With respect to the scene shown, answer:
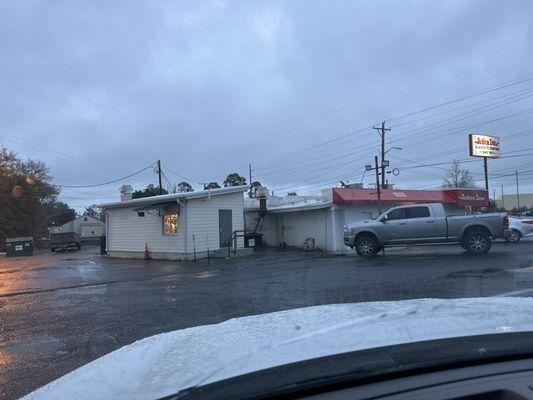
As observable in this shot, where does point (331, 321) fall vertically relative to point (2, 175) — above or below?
below

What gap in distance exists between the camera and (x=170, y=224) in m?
27.4

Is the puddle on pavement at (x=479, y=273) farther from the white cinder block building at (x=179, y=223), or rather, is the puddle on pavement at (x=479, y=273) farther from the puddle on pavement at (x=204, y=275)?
the white cinder block building at (x=179, y=223)

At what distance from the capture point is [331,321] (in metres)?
2.48

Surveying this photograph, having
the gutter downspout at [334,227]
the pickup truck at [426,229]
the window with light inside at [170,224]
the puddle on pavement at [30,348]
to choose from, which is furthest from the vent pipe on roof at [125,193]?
the puddle on pavement at [30,348]

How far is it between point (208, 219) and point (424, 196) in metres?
15.1

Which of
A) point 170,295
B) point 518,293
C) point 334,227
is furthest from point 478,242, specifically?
point 170,295

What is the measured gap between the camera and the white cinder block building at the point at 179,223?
26250mm

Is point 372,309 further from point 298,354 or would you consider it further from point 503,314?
point 298,354

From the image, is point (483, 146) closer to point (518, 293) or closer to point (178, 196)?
point (178, 196)

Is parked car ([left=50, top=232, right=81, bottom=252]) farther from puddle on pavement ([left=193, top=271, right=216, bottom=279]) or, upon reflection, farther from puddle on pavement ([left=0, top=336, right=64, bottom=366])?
puddle on pavement ([left=0, top=336, right=64, bottom=366])

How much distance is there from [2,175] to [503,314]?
66.6 m

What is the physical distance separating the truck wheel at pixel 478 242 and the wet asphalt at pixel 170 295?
0.72m

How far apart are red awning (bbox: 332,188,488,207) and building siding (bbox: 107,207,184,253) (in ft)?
34.9

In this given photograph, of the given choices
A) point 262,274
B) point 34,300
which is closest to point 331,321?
point 34,300
